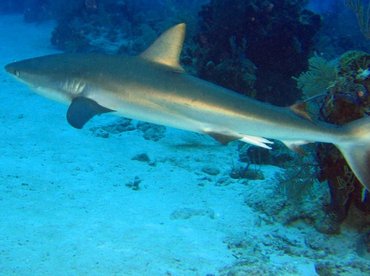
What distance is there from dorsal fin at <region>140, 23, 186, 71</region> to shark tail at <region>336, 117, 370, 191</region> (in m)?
2.15

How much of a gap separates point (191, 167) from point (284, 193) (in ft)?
7.35

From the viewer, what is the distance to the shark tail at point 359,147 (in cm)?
409

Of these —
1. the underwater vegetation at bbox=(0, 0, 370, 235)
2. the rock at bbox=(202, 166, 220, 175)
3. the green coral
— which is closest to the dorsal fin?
the underwater vegetation at bbox=(0, 0, 370, 235)

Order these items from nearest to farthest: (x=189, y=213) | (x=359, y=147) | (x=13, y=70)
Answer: (x=359, y=147) < (x=13, y=70) < (x=189, y=213)

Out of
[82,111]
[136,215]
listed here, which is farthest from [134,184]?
[82,111]

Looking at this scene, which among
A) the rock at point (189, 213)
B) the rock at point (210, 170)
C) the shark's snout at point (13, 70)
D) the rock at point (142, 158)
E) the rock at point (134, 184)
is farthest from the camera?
the rock at point (142, 158)

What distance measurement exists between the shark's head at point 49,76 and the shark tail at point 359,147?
338 cm

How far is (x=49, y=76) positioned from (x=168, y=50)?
1736mm

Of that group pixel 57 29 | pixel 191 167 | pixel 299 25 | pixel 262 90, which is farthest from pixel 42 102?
pixel 57 29

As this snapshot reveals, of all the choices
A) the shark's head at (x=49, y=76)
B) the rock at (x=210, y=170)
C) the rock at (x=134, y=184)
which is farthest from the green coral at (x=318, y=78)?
the shark's head at (x=49, y=76)

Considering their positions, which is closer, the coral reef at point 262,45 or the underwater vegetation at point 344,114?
the underwater vegetation at point 344,114

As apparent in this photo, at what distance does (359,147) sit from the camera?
4133 millimetres

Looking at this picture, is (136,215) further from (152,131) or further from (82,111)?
(152,131)

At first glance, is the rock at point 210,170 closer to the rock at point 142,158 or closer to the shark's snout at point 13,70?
the rock at point 142,158
